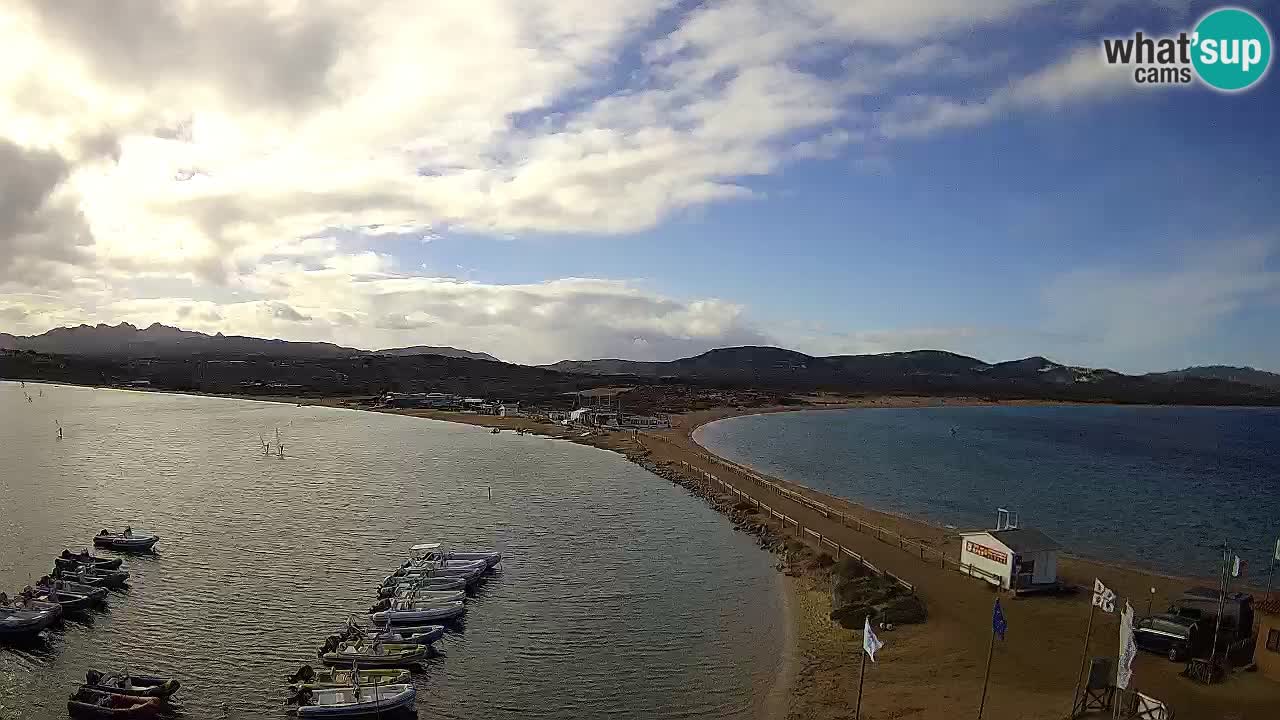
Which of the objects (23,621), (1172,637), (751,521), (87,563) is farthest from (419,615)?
(1172,637)

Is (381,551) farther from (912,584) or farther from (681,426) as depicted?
(681,426)

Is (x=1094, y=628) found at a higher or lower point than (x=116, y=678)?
higher

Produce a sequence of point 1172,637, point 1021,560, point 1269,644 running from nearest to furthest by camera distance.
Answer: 1. point 1269,644
2. point 1172,637
3. point 1021,560

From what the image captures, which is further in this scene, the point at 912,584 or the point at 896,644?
the point at 912,584

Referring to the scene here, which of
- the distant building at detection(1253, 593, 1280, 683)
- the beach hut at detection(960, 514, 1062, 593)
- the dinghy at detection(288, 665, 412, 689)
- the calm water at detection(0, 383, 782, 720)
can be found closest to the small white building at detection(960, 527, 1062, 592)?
the beach hut at detection(960, 514, 1062, 593)

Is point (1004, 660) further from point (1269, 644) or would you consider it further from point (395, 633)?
point (395, 633)

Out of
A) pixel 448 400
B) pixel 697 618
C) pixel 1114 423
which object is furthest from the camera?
pixel 1114 423

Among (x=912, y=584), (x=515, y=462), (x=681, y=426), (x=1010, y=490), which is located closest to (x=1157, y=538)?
(x=1010, y=490)
